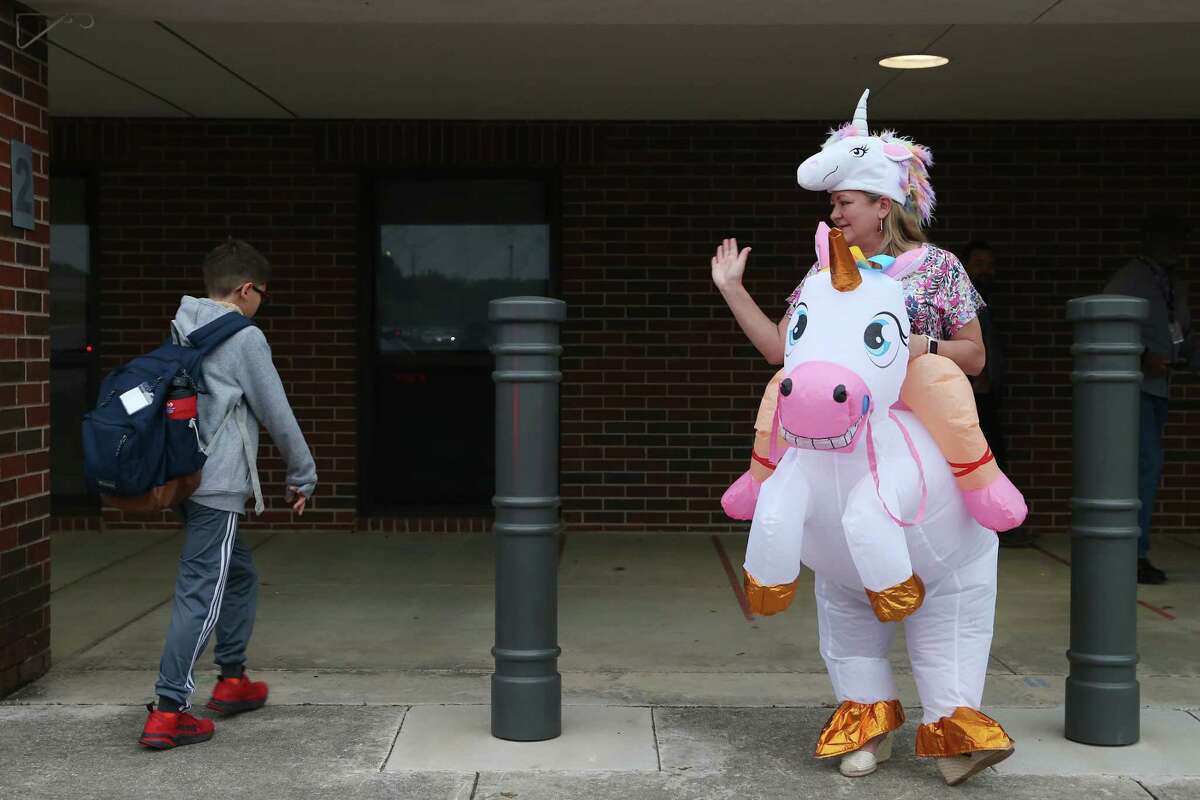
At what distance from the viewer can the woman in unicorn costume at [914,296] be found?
12.2 ft

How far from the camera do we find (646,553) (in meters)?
8.09

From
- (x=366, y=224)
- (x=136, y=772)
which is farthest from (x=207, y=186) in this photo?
(x=136, y=772)

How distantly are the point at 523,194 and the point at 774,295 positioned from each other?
1767 mm

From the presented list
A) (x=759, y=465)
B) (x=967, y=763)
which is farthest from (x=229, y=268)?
(x=967, y=763)

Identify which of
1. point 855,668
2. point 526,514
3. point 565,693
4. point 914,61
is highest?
point 914,61

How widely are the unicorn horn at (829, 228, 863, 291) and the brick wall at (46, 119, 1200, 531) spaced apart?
5081mm

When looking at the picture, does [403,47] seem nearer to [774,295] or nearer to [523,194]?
[523,194]

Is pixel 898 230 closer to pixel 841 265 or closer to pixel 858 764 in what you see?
pixel 841 265

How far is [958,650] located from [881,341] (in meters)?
0.98

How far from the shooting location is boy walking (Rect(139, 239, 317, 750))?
430 centimetres

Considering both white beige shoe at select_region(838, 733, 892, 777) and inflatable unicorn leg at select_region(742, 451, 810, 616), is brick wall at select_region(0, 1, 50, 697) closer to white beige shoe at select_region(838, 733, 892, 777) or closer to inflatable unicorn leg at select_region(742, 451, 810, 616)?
inflatable unicorn leg at select_region(742, 451, 810, 616)

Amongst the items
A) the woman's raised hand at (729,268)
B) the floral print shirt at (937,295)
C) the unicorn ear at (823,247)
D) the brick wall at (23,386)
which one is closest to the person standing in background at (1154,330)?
the floral print shirt at (937,295)

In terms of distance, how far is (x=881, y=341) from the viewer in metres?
3.59

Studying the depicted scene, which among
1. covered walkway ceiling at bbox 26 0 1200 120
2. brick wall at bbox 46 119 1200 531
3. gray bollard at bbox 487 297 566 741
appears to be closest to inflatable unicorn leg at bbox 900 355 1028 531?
gray bollard at bbox 487 297 566 741
